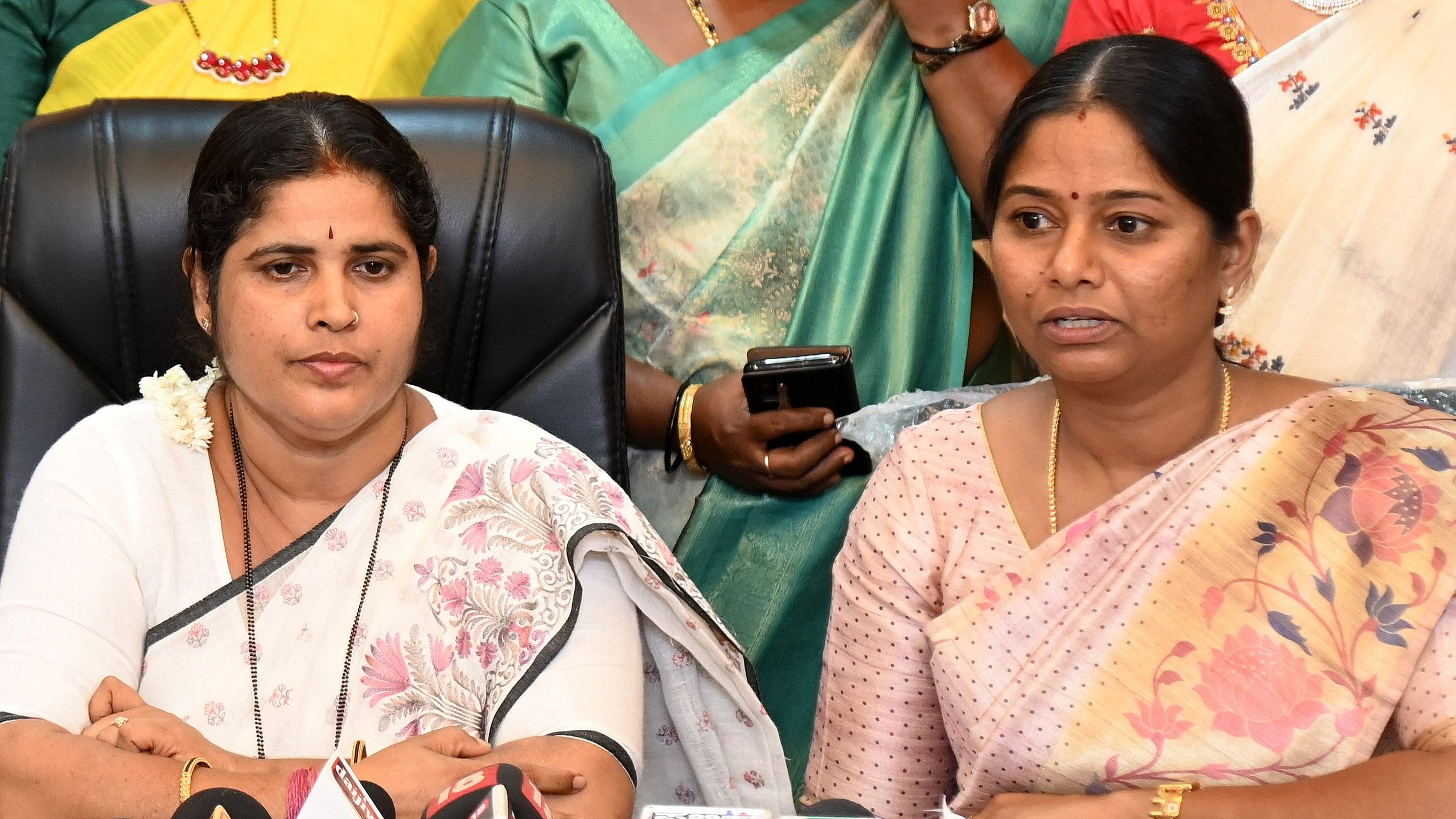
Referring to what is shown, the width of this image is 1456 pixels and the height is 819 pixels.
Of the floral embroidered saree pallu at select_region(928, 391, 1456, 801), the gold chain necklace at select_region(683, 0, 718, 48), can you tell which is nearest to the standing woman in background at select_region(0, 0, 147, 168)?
the gold chain necklace at select_region(683, 0, 718, 48)

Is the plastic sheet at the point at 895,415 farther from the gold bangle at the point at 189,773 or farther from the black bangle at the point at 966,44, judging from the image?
the gold bangle at the point at 189,773

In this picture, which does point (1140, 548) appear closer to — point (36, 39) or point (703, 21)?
point (703, 21)

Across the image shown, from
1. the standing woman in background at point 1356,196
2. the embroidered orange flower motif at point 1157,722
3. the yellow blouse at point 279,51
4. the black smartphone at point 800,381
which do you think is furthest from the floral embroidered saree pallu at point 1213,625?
the yellow blouse at point 279,51

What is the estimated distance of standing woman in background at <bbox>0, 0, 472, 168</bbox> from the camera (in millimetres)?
2756

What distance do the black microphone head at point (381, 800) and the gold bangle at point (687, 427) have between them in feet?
4.09

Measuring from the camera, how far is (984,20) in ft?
8.09

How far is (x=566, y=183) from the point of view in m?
2.08

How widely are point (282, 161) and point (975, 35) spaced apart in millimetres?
1170

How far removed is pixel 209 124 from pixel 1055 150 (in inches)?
43.9

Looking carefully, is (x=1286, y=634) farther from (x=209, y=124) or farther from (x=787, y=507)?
(x=209, y=124)

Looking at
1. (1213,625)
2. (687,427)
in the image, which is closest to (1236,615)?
(1213,625)

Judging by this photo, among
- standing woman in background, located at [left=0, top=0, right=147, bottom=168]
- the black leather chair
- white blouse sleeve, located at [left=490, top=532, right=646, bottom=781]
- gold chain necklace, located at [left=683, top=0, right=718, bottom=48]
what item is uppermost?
standing woman in background, located at [left=0, top=0, right=147, bottom=168]

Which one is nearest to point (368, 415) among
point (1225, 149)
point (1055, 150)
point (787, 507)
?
point (787, 507)

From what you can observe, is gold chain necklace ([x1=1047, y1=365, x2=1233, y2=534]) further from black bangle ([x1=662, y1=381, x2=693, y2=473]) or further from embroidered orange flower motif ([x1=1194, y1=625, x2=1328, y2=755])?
black bangle ([x1=662, y1=381, x2=693, y2=473])
